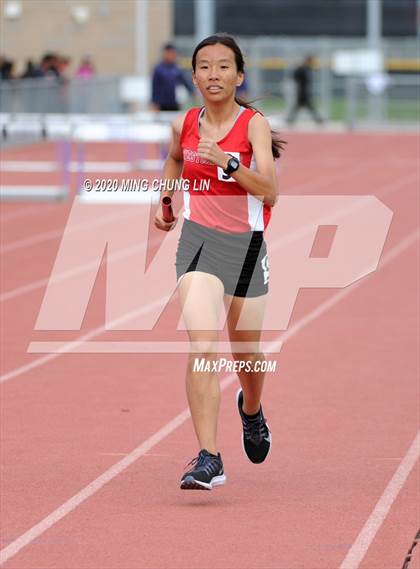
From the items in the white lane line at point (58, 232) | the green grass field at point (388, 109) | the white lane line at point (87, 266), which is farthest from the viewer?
the green grass field at point (388, 109)

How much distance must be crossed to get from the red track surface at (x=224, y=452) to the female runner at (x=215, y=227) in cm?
40

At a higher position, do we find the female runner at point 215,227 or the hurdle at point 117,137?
the female runner at point 215,227

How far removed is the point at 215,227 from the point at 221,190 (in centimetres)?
17

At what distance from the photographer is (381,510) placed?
6672 millimetres

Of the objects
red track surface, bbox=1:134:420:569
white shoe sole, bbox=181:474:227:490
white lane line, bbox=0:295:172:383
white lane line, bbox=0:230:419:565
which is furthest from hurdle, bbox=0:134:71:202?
white shoe sole, bbox=181:474:227:490

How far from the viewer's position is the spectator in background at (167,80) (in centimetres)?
2647

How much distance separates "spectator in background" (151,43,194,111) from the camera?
26.5m

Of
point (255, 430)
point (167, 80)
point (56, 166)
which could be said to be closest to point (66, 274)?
point (255, 430)

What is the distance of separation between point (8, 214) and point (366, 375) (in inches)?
451

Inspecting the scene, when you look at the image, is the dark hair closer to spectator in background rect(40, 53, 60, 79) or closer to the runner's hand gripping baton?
the runner's hand gripping baton

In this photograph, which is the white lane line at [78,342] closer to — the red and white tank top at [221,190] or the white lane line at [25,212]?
the red and white tank top at [221,190]

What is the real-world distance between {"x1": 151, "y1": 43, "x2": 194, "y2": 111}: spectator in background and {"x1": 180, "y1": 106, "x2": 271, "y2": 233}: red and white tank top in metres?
19.5

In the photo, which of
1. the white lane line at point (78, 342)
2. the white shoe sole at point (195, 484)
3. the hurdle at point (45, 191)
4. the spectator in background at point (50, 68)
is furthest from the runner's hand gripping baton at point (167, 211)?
the spectator in background at point (50, 68)

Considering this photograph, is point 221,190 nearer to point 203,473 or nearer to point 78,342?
point 203,473
